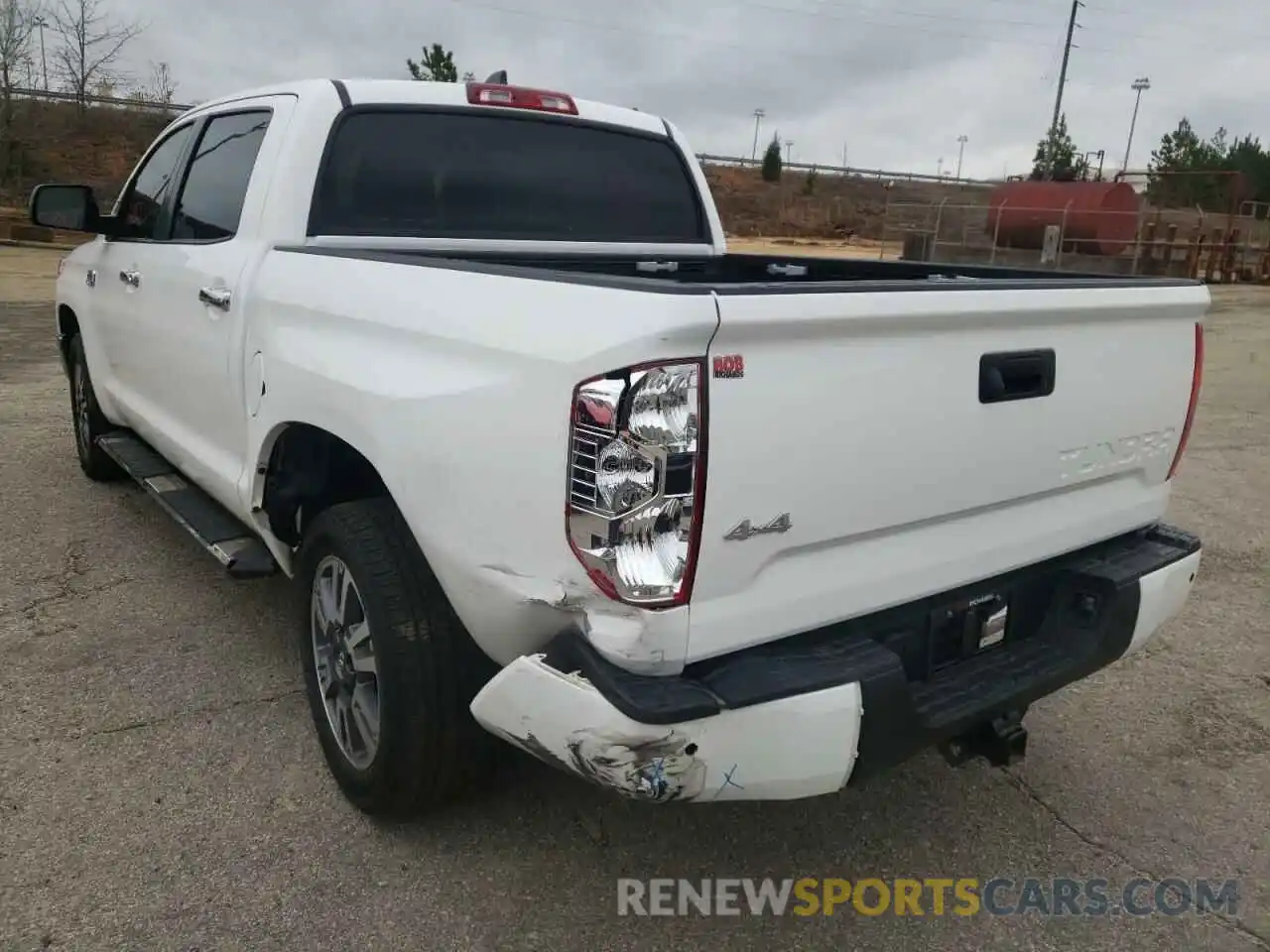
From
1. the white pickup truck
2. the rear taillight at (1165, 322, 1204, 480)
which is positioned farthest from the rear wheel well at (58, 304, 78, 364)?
the rear taillight at (1165, 322, 1204, 480)

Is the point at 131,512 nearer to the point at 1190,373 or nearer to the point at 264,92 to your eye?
the point at 264,92

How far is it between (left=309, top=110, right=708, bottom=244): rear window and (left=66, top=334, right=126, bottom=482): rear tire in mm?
2582

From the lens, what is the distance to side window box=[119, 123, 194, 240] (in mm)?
4293

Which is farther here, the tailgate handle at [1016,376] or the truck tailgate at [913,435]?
the tailgate handle at [1016,376]

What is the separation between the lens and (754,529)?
1957 mm

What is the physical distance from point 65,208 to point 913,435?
381cm

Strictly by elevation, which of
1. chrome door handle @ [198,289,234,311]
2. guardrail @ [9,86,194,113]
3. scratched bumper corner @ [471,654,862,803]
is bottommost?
scratched bumper corner @ [471,654,862,803]

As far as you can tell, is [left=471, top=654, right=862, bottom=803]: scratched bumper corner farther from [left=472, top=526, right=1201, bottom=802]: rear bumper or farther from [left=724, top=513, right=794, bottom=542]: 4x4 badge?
[left=724, top=513, right=794, bottom=542]: 4x4 badge

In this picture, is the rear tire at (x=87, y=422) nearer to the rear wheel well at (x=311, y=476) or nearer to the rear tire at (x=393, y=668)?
the rear wheel well at (x=311, y=476)

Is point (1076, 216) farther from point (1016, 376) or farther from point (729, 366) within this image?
point (729, 366)

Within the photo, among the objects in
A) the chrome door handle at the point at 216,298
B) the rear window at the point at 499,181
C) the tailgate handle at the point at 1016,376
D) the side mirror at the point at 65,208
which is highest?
the rear window at the point at 499,181

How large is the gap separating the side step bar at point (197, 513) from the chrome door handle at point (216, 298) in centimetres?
76

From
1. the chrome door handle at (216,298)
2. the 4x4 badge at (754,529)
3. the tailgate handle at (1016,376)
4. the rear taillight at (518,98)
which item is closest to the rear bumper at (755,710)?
the 4x4 badge at (754,529)

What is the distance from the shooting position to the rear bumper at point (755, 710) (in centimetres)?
191
